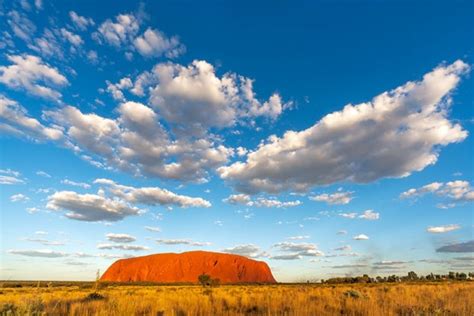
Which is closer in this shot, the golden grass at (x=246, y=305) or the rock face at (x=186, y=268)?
the golden grass at (x=246, y=305)

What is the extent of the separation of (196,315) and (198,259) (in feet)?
564

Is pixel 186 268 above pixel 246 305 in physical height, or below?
above

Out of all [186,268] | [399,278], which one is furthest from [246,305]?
[186,268]

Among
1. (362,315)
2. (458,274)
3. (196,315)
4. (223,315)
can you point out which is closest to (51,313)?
(196,315)

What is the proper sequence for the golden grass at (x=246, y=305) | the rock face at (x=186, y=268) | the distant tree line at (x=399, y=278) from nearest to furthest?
the golden grass at (x=246, y=305) → the distant tree line at (x=399, y=278) → the rock face at (x=186, y=268)

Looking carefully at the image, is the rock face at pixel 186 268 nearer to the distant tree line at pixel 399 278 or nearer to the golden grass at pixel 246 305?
the distant tree line at pixel 399 278

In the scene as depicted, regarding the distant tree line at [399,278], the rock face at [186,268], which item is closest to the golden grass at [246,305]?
the distant tree line at [399,278]

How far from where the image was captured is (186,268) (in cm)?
16662

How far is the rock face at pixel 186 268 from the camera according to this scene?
163m

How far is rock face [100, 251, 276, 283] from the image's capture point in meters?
163

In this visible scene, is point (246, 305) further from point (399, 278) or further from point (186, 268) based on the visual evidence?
point (186, 268)

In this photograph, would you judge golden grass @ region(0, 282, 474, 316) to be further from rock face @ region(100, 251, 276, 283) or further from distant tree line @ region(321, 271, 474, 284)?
rock face @ region(100, 251, 276, 283)

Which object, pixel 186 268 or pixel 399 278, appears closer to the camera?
pixel 399 278

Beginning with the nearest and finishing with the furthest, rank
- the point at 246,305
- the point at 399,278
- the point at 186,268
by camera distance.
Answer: the point at 246,305, the point at 399,278, the point at 186,268
